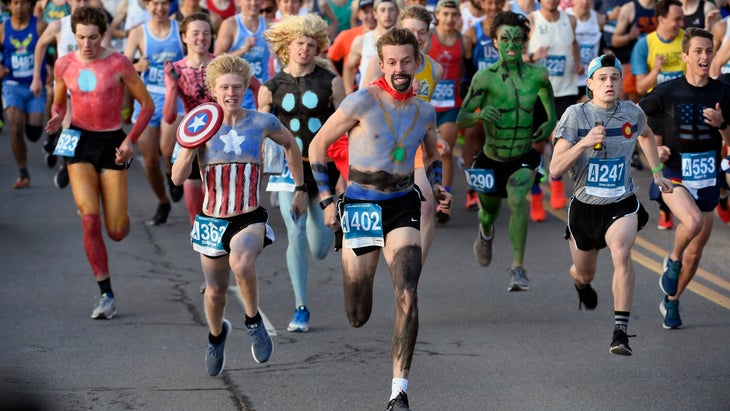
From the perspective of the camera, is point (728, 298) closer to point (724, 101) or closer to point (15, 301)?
point (724, 101)

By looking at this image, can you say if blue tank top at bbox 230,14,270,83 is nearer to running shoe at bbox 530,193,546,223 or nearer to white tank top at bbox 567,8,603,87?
running shoe at bbox 530,193,546,223

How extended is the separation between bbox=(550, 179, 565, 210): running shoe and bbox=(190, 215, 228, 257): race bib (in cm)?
725

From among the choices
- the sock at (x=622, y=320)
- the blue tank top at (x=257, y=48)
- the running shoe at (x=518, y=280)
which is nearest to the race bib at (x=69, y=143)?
the running shoe at (x=518, y=280)

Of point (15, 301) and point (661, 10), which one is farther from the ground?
point (661, 10)

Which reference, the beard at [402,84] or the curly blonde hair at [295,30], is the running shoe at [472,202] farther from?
the beard at [402,84]

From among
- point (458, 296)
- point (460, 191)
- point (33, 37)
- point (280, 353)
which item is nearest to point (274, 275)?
point (458, 296)

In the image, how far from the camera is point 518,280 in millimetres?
10602

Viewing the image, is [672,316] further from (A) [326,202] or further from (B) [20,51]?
(B) [20,51]

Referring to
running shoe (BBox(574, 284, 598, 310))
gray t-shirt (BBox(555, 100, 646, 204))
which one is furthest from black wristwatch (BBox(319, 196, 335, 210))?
running shoe (BBox(574, 284, 598, 310))

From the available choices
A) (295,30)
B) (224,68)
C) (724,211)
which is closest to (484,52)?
(724,211)

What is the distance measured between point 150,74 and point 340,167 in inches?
216

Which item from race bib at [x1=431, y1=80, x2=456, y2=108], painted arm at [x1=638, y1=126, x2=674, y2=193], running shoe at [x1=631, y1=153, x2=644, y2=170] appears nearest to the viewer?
painted arm at [x1=638, y1=126, x2=674, y2=193]

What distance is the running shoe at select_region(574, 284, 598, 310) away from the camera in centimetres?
942

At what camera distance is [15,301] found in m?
10.4
